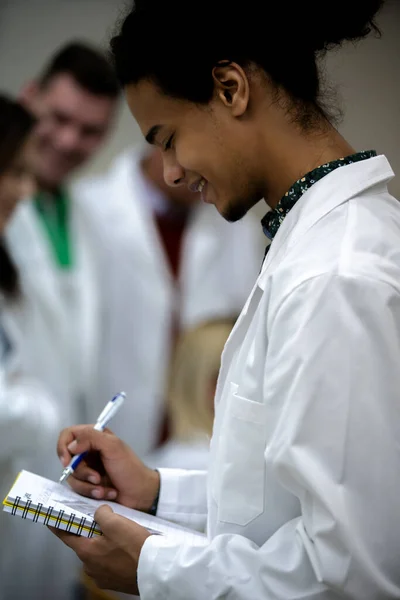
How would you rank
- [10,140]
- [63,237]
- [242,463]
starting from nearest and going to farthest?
[242,463], [10,140], [63,237]

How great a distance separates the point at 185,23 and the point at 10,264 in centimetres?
129

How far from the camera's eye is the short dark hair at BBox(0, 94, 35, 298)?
1.87 meters

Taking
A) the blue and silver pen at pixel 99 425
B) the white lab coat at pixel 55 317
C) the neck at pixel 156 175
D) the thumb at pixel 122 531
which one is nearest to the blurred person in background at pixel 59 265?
the white lab coat at pixel 55 317

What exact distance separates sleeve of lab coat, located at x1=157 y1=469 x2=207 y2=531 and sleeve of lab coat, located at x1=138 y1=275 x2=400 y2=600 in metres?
0.34

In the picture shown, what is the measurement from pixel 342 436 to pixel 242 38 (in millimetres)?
442

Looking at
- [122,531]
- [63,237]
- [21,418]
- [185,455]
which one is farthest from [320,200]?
[63,237]

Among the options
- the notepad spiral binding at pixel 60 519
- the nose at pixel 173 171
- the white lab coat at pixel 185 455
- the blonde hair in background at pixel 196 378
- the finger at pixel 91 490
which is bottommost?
the white lab coat at pixel 185 455

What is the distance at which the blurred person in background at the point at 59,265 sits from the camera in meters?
1.93

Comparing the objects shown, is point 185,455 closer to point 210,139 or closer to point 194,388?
point 194,388

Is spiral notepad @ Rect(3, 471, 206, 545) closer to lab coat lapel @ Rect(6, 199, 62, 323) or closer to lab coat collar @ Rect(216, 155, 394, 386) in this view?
lab coat collar @ Rect(216, 155, 394, 386)

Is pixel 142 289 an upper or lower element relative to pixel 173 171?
lower

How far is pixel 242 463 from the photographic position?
80 centimetres

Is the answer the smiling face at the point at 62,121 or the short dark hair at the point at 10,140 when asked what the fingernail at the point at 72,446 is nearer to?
the short dark hair at the point at 10,140

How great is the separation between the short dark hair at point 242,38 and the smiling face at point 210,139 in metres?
0.02
